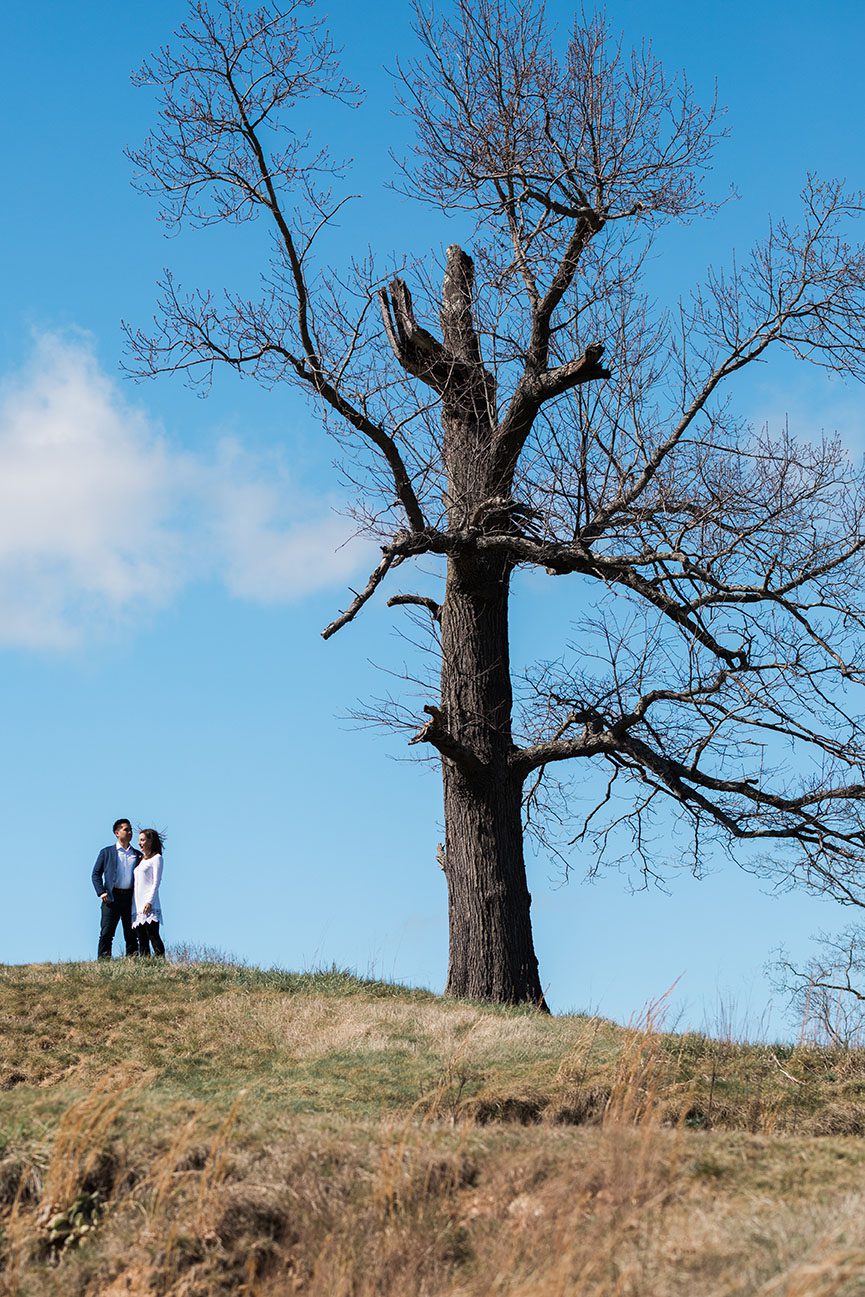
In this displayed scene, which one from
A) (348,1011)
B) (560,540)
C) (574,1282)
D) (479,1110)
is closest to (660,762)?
(560,540)

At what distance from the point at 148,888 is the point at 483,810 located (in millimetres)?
4564

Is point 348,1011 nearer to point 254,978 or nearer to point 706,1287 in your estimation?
point 254,978

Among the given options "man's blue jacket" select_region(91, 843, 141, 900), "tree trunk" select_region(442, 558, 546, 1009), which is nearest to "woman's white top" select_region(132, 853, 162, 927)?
"man's blue jacket" select_region(91, 843, 141, 900)

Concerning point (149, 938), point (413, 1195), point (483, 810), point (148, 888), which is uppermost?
point (483, 810)

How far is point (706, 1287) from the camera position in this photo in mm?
4934

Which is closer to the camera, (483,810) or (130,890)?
(483,810)

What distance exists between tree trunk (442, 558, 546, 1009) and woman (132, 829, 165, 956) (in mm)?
3854

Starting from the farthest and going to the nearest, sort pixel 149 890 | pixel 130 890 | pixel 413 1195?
pixel 130 890 < pixel 149 890 < pixel 413 1195

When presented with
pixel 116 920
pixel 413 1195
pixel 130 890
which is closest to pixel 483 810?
pixel 130 890

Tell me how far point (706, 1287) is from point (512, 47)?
502 inches

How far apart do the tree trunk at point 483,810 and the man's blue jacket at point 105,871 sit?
4476 mm

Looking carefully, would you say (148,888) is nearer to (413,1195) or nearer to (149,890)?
(149,890)

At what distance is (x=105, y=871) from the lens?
1590 cm

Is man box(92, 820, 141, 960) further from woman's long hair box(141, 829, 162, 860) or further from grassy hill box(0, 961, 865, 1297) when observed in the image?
grassy hill box(0, 961, 865, 1297)
